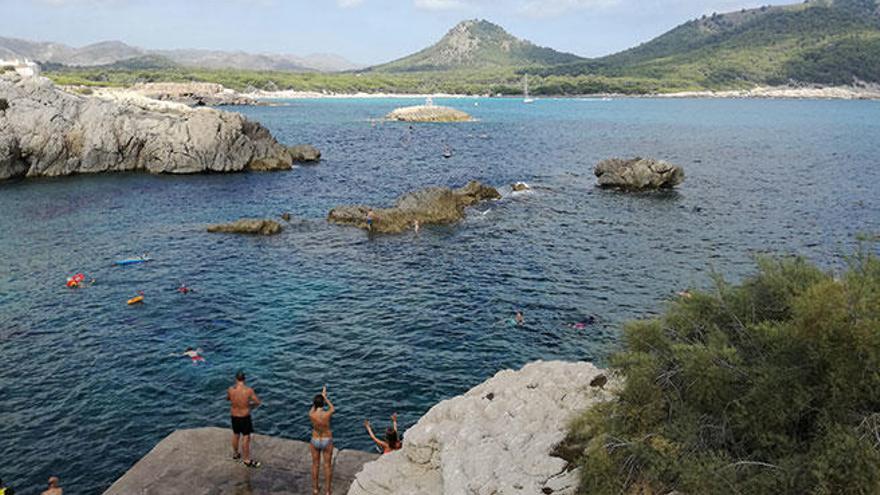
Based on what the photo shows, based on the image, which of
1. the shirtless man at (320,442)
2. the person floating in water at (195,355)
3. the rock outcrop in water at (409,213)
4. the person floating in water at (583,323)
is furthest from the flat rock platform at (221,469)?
the rock outcrop in water at (409,213)

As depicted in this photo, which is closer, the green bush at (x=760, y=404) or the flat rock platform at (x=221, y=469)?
the green bush at (x=760, y=404)

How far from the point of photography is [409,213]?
2060 inches

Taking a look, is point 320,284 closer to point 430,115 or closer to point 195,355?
point 195,355

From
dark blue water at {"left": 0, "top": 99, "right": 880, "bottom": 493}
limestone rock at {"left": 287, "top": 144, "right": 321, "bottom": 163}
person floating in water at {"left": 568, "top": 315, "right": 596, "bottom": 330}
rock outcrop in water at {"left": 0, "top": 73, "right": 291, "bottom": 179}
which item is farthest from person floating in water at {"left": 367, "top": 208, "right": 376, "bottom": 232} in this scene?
limestone rock at {"left": 287, "top": 144, "right": 321, "bottom": 163}

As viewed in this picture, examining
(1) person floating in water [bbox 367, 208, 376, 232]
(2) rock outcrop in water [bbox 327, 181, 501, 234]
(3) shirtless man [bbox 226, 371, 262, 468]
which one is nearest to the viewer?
(3) shirtless man [bbox 226, 371, 262, 468]

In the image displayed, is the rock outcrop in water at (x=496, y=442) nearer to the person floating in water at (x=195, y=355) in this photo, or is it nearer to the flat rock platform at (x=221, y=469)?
the flat rock platform at (x=221, y=469)

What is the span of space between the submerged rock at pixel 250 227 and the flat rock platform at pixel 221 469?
103ft

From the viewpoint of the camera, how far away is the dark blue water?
23.4 meters

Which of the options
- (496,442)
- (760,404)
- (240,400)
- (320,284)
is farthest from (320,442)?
(320,284)

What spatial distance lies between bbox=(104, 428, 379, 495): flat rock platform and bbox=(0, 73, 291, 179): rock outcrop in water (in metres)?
66.1

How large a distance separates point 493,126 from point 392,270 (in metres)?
122

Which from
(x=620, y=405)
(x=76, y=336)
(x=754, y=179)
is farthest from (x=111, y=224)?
(x=754, y=179)

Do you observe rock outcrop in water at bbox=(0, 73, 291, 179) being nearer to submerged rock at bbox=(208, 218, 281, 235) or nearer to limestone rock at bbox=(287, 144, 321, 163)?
limestone rock at bbox=(287, 144, 321, 163)

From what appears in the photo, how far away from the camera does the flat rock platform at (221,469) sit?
52.3 ft
